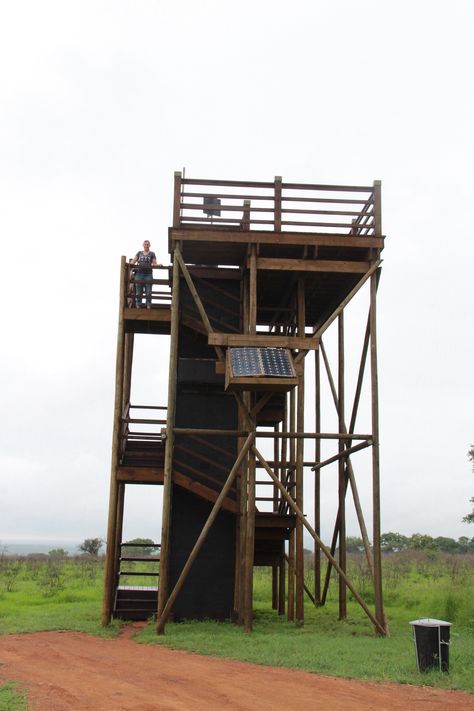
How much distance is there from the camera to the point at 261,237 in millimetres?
16078

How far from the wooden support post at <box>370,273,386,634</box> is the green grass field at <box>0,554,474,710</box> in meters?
0.68

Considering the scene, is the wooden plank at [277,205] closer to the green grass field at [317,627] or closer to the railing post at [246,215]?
the railing post at [246,215]

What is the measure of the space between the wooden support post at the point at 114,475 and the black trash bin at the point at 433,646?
774 cm

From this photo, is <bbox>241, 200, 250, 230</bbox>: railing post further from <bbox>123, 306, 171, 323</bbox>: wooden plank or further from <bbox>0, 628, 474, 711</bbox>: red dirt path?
<bbox>0, 628, 474, 711</bbox>: red dirt path

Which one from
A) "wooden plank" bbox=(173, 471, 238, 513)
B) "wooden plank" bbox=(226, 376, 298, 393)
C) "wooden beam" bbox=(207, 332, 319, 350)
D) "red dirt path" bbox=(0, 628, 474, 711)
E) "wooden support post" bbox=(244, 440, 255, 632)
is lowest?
"red dirt path" bbox=(0, 628, 474, 711)

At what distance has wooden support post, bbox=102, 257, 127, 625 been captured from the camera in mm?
15977

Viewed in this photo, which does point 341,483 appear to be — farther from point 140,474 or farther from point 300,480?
point 140,474

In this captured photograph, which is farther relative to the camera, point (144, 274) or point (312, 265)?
point (144, 274)

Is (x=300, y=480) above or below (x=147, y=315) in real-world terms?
below

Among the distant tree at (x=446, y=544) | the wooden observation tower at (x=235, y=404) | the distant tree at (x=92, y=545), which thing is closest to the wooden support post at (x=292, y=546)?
the wooden observation tower at (x=235, y=404)

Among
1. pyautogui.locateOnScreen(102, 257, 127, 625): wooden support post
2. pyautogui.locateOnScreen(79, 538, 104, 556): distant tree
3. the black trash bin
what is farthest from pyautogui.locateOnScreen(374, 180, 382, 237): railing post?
pyautogui.locateOnScreen(79, 538, 104, 556): distant tree

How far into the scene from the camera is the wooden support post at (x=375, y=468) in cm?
1488

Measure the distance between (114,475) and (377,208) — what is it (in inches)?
328

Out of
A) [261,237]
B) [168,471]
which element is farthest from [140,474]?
[261,237]
